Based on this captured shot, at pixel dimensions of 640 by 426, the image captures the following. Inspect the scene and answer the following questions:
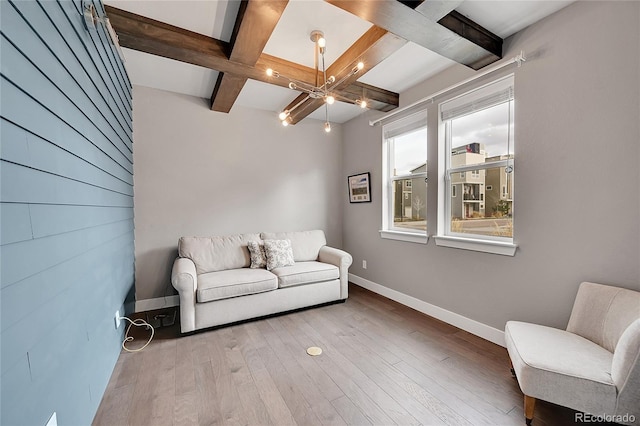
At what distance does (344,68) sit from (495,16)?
1.17 metres

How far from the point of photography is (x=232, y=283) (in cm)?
265

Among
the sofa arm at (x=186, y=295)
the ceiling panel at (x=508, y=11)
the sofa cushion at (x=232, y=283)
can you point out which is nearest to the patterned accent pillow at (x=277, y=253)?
the sofa cushion at (x=232, y=283)

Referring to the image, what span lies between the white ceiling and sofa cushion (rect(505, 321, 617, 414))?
2260 mm

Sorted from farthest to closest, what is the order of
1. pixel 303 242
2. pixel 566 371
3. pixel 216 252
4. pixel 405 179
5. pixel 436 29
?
1. pixel 303 242
2. pixel 405 179
3. pixel 216 252
4. pixel 436 29
5. pixel 566 371

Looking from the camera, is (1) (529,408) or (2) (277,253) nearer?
(1) (529,408)

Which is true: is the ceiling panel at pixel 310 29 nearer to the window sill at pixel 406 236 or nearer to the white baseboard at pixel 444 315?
the window sill at pixel 406 236

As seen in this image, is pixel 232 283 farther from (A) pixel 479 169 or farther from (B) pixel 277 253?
(A) pixel 479 169

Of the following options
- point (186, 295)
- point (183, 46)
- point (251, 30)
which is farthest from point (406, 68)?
point (186, 295)

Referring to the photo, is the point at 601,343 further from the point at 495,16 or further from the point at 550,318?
the point at 495,16

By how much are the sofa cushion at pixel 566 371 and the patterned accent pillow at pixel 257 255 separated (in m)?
2.49

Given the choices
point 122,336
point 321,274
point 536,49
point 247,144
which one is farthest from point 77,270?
point 536,49

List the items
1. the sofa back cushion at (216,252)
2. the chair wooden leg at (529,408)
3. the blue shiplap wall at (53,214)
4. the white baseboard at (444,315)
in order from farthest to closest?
the sofa back cushion at (216,252), the white baseboard at (444,315), the chair wooden leg at (529,408), the blue shiplap wall at (53,214)

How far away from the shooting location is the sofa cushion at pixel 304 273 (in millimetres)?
2928

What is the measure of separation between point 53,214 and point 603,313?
9.76 ft
